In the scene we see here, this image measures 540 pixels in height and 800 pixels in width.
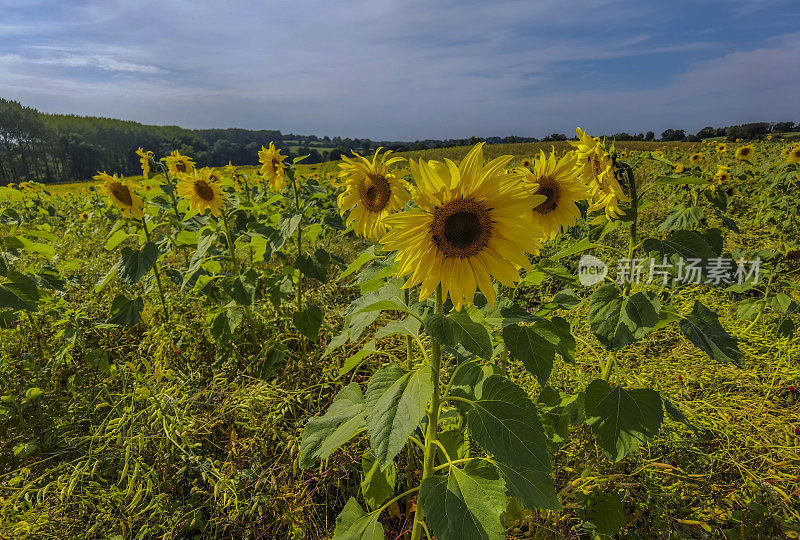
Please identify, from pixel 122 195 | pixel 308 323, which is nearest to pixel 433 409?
pixel 308 323

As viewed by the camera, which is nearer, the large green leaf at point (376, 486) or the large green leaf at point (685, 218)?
the large green leaf at point (376, 486)

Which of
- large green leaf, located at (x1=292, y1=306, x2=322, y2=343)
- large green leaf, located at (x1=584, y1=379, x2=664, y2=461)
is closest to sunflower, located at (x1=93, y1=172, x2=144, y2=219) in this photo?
large green leaf, located at (x1=292, y1=306, x2=322, y2=343)

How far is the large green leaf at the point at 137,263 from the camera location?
276 centimetres

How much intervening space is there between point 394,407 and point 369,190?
1.23m

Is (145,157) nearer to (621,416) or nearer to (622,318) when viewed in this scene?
(622,318)

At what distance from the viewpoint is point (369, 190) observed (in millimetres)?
2066

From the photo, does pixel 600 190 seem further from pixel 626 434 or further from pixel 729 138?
pixel 729 138

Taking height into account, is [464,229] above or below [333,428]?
above

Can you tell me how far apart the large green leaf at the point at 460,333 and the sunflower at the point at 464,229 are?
0.08m

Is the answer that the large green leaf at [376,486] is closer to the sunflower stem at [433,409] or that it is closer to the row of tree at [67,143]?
the sunflower stem at [433,409]

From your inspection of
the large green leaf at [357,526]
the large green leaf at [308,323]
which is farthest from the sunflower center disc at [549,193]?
the large green leaf at [308,323]

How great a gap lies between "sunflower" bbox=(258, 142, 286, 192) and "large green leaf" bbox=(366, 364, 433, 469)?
2612 millimetres

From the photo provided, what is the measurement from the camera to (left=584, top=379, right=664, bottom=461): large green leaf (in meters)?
1.45

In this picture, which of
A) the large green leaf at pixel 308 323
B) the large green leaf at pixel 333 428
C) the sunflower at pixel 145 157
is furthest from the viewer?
the sunflower at pixel 145 157
